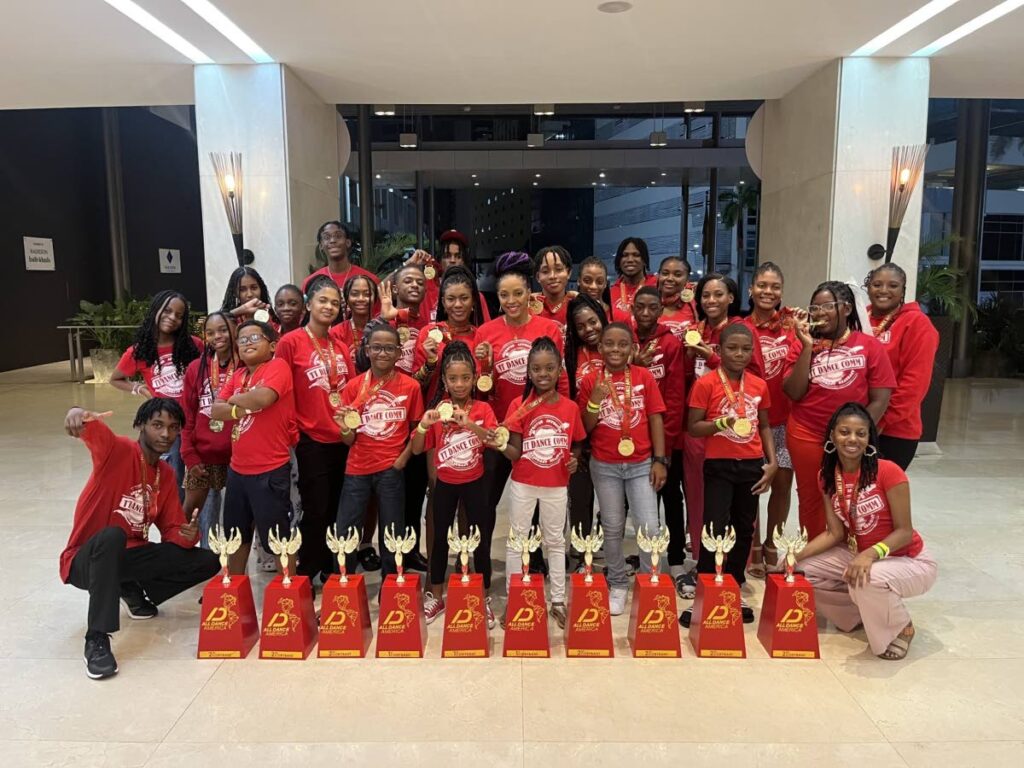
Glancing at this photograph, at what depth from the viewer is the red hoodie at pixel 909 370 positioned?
137 inches

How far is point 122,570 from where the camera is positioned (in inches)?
114

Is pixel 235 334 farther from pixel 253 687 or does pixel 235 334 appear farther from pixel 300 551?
pixel 253 687

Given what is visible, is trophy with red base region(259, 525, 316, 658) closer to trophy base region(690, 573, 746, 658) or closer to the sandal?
trophy base region(690, 573, 746, 658)

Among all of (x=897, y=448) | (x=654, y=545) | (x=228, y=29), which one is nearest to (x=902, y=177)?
(x=897, y=448)

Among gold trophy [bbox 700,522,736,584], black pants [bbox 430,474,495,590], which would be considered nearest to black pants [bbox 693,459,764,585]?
gold trophy [bbox 700,522,736,584]

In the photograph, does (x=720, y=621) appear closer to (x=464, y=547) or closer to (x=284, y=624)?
(x=464, y=547)

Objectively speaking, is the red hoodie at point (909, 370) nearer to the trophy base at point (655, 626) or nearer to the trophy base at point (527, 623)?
the trophy base at point (655, 626)

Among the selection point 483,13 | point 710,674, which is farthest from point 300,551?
point 483,13

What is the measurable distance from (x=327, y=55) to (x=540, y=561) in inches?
175

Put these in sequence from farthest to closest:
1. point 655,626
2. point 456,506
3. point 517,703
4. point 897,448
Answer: point 897,448
point 456,506
point 655,626
point 517,703

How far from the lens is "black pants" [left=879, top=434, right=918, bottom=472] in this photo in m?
3.52

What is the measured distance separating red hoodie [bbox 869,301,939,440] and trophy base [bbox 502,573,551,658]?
6.44 feet

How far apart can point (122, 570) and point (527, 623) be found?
5.51 feet

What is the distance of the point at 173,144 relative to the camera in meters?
17.7
